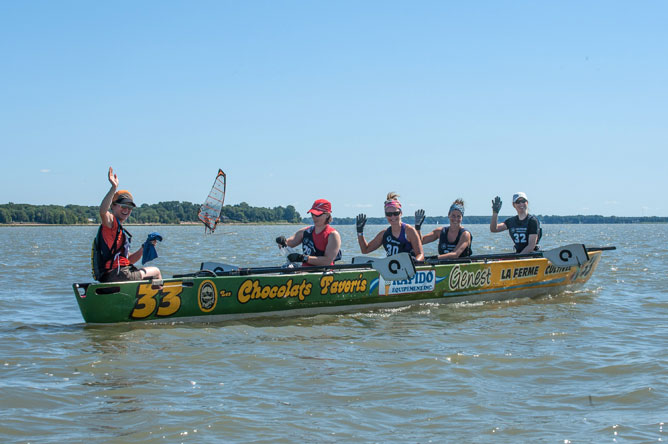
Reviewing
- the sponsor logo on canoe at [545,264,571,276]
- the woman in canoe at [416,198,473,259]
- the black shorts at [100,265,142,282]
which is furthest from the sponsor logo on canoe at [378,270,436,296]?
the black shorts at [100,265,142,282]

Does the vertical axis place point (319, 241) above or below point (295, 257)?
above

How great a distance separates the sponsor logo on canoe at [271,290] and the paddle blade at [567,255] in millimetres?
5139

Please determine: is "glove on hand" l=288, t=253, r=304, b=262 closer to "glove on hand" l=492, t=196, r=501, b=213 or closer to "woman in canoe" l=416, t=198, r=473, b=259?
"woman in canoe" l=416, t=198, r=473, b=259

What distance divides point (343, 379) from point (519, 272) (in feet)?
21.5

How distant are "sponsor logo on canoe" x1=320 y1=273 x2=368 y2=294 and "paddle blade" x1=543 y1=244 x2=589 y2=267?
4123 millimetres

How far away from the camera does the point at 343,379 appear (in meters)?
6.14

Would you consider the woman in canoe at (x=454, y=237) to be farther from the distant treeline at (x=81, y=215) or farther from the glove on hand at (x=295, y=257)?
the distant treeline at (x=81, y=215)

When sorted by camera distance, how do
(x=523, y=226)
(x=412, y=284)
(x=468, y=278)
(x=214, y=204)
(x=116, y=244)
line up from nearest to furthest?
(x=116, y=244) → (x=412, y=284) → (x=468, y=278) → (x=523, y=226) → (x=214, y=204)

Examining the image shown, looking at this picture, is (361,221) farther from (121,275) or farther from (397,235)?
(121,275)

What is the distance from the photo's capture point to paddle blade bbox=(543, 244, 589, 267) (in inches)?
481

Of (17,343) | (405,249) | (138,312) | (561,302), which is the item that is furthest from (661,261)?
(17,343)

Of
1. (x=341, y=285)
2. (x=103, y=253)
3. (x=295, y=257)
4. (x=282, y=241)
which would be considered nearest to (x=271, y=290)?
(x=295, y=257)

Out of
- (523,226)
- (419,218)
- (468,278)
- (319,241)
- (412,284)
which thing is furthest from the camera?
(523,226)

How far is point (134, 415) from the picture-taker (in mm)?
5125
